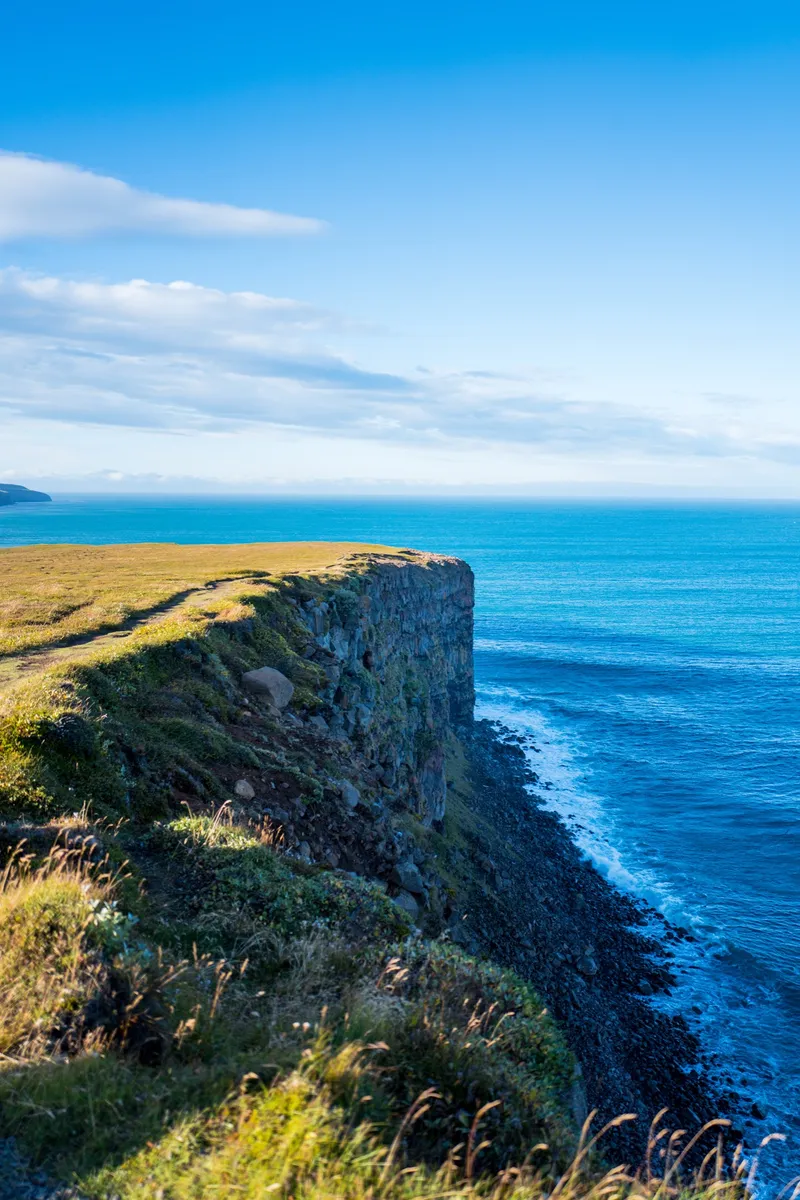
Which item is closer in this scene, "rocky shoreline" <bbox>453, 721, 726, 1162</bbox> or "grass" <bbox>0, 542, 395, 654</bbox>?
"grass" <bbox>0, 542, 395, 654</bbox>

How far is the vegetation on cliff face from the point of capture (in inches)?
221

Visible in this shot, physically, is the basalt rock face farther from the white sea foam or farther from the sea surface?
the sea surface

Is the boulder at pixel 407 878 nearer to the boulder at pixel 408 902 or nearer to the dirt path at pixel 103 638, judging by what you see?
the boulder at pixel 408 902

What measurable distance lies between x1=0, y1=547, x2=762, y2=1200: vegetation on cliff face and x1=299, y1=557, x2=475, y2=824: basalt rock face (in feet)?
29.3

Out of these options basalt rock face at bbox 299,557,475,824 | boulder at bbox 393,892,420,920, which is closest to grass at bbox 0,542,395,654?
basalt rock face at bbox 299,557,475,824

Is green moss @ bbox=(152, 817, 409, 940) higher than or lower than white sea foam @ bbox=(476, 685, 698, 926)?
higher

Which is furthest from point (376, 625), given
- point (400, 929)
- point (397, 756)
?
point (400, 929)

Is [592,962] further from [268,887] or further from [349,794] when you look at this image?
[268,887]

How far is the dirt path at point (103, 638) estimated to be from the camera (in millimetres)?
18445

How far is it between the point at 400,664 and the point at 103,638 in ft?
92.5

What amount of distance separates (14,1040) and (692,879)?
44.0 meters

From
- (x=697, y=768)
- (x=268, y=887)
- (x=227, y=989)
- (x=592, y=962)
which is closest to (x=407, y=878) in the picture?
(x=268, y=887)

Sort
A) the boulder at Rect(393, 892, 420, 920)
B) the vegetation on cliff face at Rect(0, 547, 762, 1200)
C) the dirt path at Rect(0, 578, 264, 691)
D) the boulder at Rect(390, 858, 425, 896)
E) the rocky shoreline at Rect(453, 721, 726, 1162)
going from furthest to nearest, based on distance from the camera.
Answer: the rocky shoreline at Rect(453, 721, 726, 1162) → the boulder at Rect(390, 858, 425, 896) → the dirt path at Rect(0, 578, 264, 691) → the boulder at Rect(393, 892, 420, 920) → the vegetation on cliff face at Rect(0, 547, 762, 1200)

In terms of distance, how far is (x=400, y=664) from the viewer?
49.3 metres
